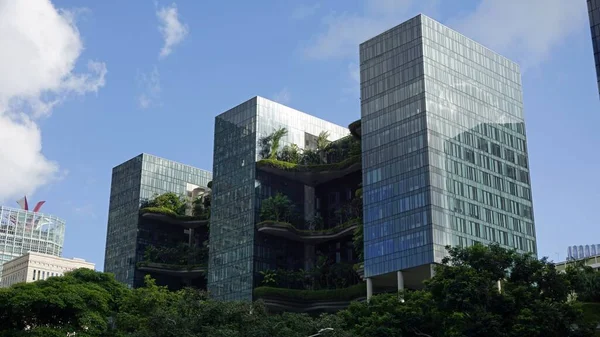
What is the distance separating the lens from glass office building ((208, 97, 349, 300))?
105438mm

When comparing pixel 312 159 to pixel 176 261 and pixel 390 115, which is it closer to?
pixel 390 115

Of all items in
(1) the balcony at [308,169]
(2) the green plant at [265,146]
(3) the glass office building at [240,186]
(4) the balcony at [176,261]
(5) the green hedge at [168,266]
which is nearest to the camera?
(1) the balcony at [308,169]

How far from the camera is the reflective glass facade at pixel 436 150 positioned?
8594 cm

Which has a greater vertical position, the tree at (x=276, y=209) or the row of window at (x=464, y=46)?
the row of window at (x=464, y=46)

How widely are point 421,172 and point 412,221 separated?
5044mm

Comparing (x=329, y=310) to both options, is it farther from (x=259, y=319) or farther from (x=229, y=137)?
(x=259, y=319)

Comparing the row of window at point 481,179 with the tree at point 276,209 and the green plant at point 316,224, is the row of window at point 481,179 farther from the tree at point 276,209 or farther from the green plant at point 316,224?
the tree at point 276,209

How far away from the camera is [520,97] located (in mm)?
99688

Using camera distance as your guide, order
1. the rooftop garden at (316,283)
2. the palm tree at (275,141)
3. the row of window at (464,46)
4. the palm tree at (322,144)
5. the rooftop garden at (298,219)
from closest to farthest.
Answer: the row of window at (464,46), the rooftop garden at (316,283), the rooftop garden at (298,219), the palm tree at (275,141), the palm tree at (322,144)

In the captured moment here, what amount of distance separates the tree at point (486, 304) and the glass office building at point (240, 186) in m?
42.1

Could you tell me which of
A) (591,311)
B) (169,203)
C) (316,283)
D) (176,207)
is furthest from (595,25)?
(169,203)

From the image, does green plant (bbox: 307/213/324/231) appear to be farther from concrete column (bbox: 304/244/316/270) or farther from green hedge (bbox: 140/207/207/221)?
green hedge (bbox: 140/207/207/221)

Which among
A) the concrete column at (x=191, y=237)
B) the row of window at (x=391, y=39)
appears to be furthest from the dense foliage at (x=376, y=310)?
the concrete column at (x=191, y=237)

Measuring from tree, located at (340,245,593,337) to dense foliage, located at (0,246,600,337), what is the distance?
7 centimetres
